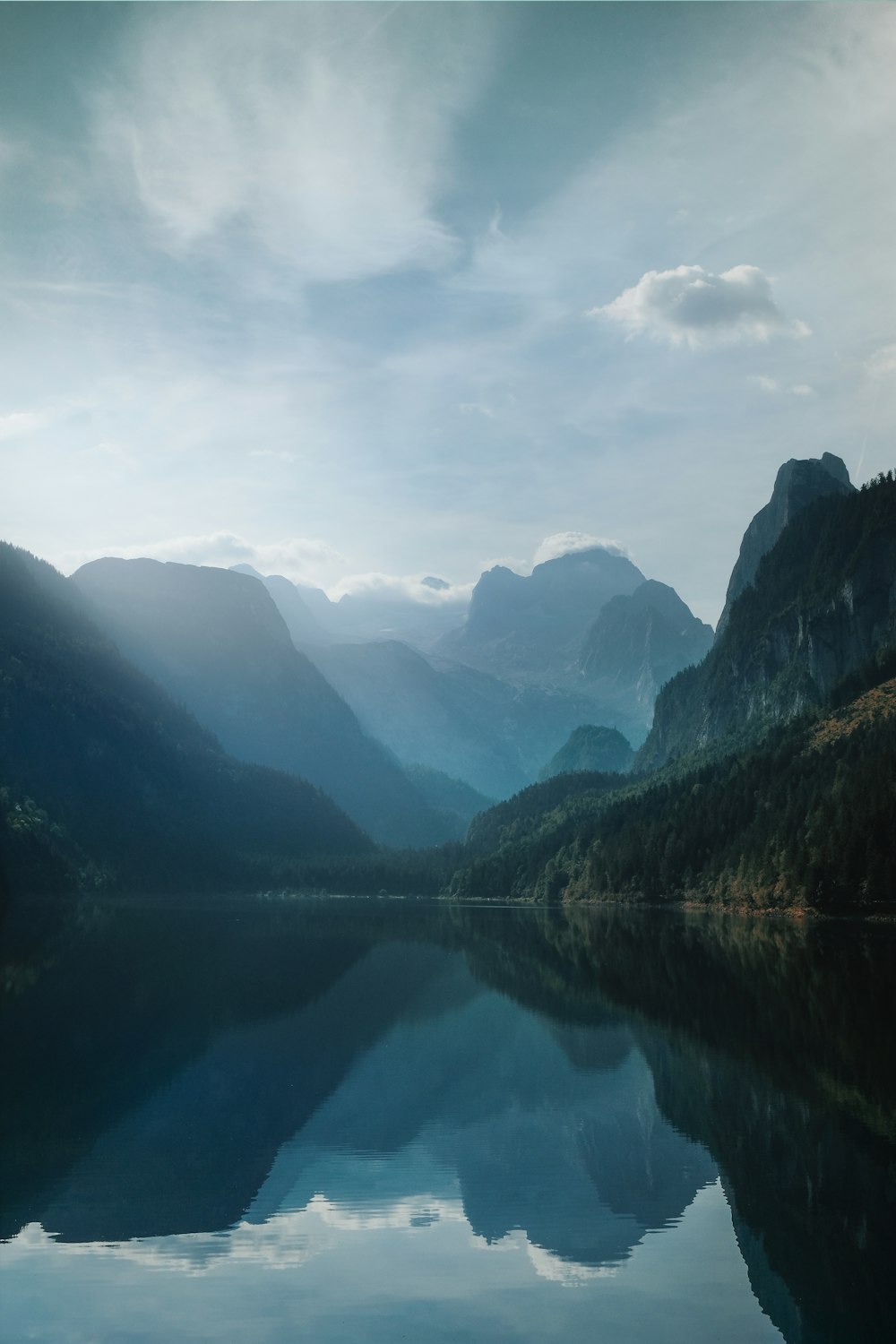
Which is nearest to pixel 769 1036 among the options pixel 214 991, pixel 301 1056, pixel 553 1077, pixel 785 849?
pixel 553 1077

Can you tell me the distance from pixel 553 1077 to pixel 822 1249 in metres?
22.1

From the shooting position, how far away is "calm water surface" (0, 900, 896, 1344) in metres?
22.7

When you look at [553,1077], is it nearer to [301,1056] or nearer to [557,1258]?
[301,1056]

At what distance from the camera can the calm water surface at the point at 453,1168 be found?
74.5 feet

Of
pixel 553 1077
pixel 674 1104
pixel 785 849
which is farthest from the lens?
pixel 785 849

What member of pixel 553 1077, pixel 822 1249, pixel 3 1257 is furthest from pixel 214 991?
pixel 822 1249

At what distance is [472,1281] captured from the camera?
24547mm

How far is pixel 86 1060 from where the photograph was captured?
47.1 m

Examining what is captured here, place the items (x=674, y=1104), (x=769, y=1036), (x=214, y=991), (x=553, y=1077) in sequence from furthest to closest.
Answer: (x=214, y=991) < (x=769, y=1036) < (x=553, y=1077) < (x=674, y=1104)

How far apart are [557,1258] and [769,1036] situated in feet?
88.2

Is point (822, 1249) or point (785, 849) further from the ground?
point (785, 849)

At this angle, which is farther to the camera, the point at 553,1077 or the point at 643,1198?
the point at 553,1077

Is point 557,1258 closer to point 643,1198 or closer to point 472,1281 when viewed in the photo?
point 472,1281

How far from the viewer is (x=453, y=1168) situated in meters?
33.0
